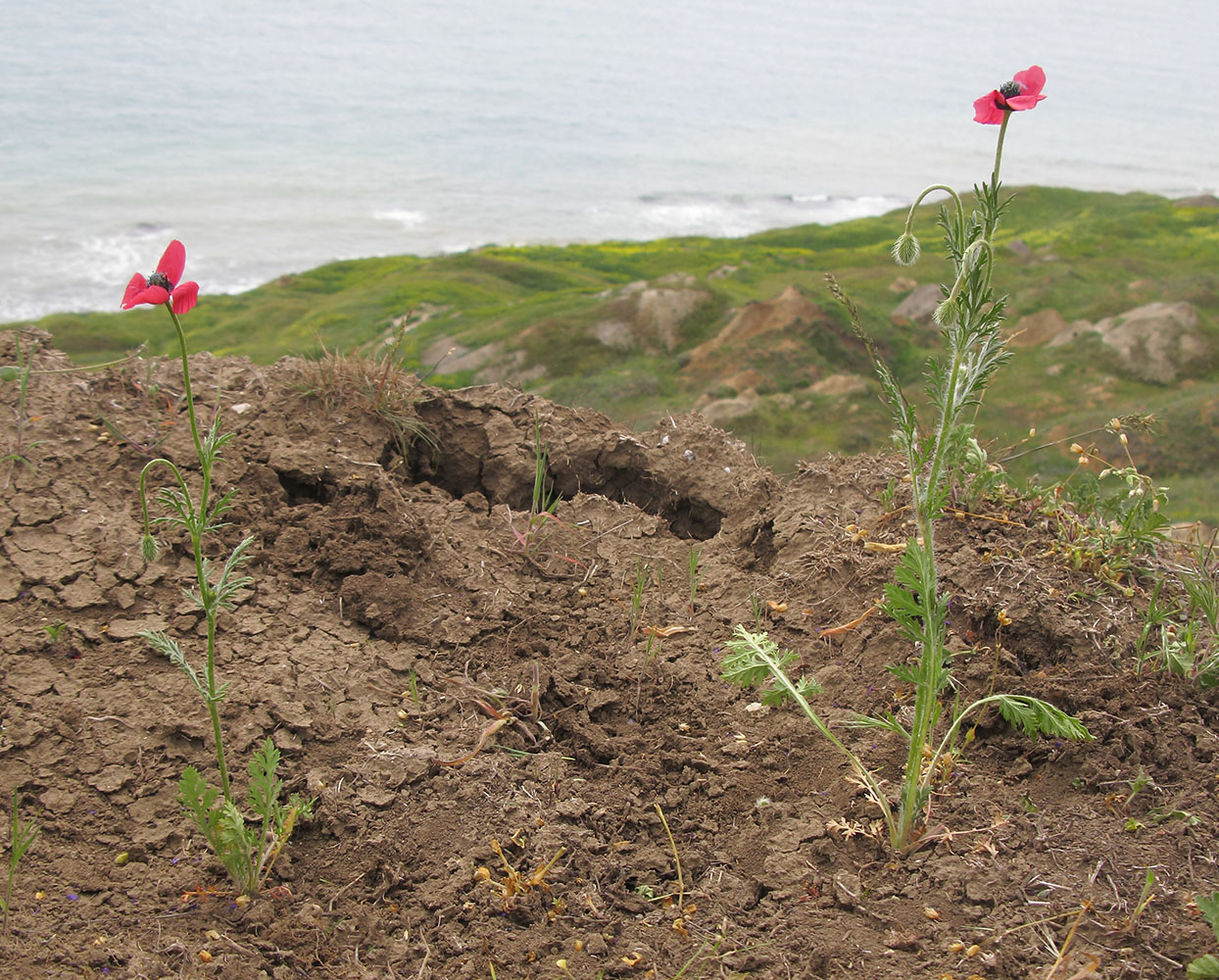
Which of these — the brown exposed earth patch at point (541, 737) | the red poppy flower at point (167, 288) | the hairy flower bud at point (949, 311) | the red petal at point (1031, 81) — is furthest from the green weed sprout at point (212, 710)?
the red petal at point (1031, 81)

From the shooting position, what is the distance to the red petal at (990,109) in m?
2.22

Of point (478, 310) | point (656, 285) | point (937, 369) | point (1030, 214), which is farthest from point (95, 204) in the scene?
point (937, 369)

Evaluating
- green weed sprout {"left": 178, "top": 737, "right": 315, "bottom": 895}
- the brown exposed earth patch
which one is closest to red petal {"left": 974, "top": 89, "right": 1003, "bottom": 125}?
the brown exposed earth patch

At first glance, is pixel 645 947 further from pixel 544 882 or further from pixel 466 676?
pixel 466 676

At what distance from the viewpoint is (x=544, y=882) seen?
2498 millimetres

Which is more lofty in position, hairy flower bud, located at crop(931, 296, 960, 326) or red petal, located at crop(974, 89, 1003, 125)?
red petal, located at crop(974, 89, 1003, 125)

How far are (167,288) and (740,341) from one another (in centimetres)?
1411

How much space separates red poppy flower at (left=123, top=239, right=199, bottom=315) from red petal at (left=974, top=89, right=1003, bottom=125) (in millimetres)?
1900

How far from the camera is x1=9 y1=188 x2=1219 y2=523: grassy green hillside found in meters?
13.8

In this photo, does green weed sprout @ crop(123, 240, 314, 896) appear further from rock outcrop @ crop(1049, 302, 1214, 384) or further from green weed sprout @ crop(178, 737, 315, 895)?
rock outcrop @ crop(1049, 302, 1214, 384)

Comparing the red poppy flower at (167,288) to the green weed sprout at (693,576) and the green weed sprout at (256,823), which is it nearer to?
the green weed sprout at (256,823)

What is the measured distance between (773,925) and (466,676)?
1335 mm

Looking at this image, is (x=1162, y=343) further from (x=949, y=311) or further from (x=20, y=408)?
(x=20, y=408)

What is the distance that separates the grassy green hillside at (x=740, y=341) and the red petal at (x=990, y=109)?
643cm
